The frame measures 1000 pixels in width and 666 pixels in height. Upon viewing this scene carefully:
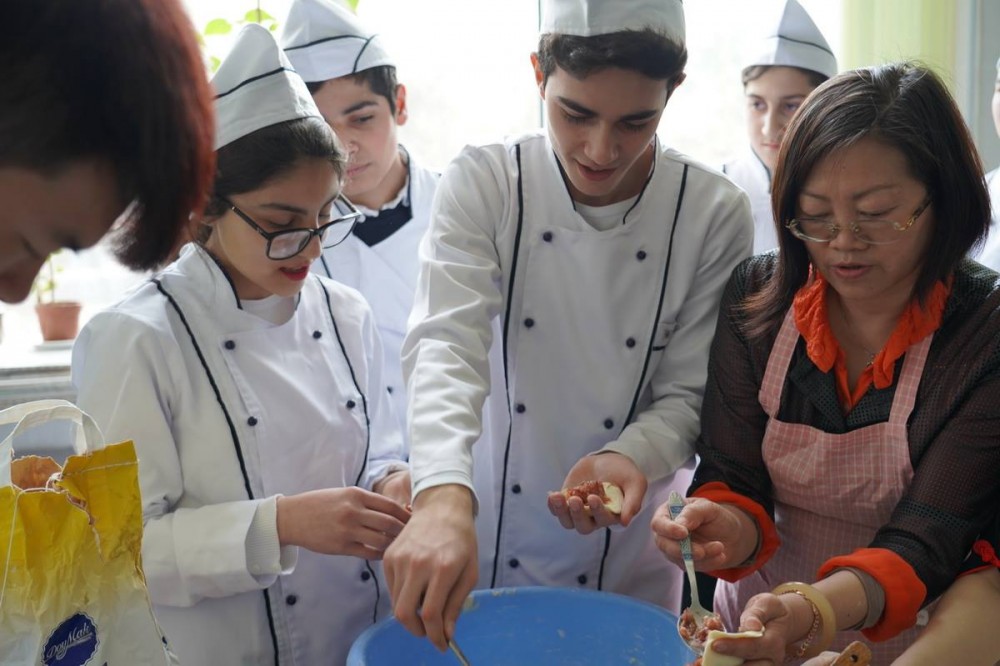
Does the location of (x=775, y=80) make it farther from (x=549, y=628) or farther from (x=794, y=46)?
(x=549, y=628)

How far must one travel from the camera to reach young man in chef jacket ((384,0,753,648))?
1.52 m

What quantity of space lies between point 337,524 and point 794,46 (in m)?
1.79

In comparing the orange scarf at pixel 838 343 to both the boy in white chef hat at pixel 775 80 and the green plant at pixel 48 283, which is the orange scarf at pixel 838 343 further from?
the green plant at pixel 48 283

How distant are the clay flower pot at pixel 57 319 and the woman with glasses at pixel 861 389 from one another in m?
1.88

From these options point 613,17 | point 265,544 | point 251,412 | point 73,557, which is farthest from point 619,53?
point 73,557

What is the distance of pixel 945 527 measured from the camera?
127 centimetres

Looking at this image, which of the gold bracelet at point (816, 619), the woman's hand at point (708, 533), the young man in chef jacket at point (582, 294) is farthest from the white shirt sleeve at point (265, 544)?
the gold bracelet at point (816, 619)

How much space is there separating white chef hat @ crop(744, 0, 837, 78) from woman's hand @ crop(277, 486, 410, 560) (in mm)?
1694

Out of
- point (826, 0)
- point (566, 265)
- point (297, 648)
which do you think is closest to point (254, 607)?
point (297, 648)

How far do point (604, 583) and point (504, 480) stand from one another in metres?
0.25

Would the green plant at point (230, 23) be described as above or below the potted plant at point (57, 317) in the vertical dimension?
above

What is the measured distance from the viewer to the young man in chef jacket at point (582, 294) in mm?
1524

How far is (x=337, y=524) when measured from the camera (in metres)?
1.34

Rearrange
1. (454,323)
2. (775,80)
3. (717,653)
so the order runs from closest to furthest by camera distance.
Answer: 1. (717,653)
2. (454,323)
3. (775,80)
